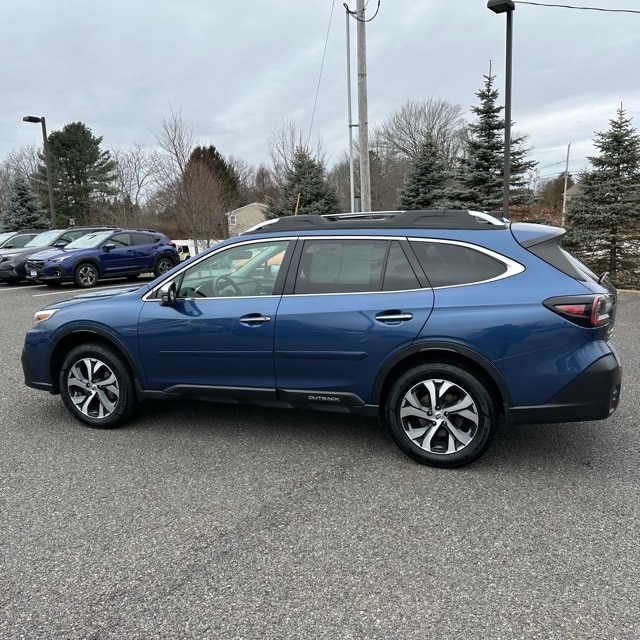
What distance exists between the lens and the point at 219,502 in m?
3.24

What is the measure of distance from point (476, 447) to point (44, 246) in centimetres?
1643

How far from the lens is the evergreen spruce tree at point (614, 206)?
Answer: 1302 cm

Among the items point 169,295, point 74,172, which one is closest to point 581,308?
point 169,295

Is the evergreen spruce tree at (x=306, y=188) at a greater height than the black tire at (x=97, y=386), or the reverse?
the evergreen spruce tree at (x=306, y=188)

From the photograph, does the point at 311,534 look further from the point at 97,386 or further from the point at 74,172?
the point at 74,172

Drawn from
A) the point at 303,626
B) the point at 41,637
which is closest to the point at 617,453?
the point at 303,626

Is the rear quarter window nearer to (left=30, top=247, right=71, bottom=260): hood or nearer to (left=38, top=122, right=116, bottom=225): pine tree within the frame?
(left=30, top=247, right=71, bottom=260): hood

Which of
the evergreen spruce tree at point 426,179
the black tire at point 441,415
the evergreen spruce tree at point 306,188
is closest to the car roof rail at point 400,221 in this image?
the black tire at point 441,415

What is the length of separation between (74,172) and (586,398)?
57.4 meters

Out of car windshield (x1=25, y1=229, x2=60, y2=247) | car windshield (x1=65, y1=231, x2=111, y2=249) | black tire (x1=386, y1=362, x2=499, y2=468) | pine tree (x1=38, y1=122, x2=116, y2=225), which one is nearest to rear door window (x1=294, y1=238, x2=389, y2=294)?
black tire (x1=386, y1=362, x2=499, y2=468)

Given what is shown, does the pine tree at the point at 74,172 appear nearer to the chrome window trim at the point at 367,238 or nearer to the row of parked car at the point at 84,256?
the row of parked car at the point at 84,256

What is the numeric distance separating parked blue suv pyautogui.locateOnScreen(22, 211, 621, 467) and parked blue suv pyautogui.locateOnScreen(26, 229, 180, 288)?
11.2 m

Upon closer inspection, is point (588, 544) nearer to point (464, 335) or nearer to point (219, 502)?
point (464, 335)

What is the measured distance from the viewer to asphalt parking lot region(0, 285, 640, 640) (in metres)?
2.29
